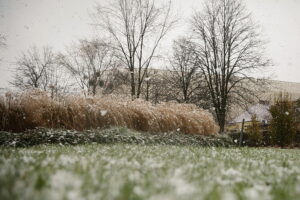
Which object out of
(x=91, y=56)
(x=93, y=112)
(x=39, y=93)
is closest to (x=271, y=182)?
(x=93, y=112)

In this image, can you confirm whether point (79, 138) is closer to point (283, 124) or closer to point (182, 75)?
point (283, 124)

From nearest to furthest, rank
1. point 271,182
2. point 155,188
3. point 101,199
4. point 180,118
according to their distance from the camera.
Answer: point 101,199 → point 155,188 → point 271,182 → point 180,118

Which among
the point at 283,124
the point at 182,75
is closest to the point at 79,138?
the point at 283,124

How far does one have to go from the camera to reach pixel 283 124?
19.6 m

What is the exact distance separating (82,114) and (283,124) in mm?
15883

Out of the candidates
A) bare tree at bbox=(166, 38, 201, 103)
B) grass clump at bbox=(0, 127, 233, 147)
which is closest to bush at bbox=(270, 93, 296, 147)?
bare tree at bbox=(166, 38, 201, 103)

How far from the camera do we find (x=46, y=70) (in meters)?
34.4

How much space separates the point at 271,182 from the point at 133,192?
4.87ft

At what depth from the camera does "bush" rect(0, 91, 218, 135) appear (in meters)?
9.86

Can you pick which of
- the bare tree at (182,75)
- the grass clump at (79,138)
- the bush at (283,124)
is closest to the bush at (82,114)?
the grass clump at (79,138)

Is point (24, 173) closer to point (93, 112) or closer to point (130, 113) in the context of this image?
point (93, 112)

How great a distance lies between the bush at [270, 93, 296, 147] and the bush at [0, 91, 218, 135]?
10372mm

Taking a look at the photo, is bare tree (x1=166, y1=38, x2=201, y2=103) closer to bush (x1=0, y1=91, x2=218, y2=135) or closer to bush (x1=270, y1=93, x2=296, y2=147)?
bush (x1=270, y1=93, x2=296, y2=147)

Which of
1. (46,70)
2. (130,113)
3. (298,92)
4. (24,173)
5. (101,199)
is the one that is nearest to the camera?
(101,199)
